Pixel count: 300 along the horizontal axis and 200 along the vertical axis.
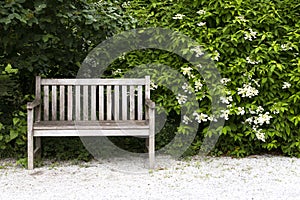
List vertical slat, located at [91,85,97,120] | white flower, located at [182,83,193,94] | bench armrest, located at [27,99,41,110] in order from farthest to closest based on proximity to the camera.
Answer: white flower, located at [182,83,193,94]
vertical slat, located at [91,85,97,120]
bench armrest, located at [27,99,41,110]

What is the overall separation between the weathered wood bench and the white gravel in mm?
284

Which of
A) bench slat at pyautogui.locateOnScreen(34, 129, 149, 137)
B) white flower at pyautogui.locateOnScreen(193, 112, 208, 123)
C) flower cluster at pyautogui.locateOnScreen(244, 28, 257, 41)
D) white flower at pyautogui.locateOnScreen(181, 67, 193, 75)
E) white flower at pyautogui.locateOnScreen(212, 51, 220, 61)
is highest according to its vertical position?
flower cluster at pyautogui.locateOnScreen(244, 28, 257, 41)

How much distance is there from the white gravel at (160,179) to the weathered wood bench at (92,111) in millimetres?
284

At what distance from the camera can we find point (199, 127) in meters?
5.59

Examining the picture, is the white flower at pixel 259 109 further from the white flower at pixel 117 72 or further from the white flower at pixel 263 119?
the white flower at pixel 117 72

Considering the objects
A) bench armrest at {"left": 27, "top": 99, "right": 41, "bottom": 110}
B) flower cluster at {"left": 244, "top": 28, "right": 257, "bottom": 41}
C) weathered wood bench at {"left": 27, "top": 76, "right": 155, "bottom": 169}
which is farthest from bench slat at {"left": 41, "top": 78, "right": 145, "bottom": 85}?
flower cluster at {"left": 244, "top": 28, "right": 257, "bottom": 41}

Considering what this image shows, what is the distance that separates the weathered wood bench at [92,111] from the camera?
463cm

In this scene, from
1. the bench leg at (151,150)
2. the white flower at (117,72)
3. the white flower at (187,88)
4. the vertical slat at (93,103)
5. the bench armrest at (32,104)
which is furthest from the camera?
the white flower at (117,72)

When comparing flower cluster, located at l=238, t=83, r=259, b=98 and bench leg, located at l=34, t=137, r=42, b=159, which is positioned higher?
flower cluster, located at l=238, t=83, r=259, b=98

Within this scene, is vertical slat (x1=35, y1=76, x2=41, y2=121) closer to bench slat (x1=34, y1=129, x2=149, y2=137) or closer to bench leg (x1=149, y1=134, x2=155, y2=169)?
bench slat (x1=34, y1=129, x2=149, y2=137)

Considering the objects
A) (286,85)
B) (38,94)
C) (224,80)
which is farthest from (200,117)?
(38,94)

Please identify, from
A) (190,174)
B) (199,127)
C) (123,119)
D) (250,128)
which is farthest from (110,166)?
(250,128)

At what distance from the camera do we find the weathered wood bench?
463 cm

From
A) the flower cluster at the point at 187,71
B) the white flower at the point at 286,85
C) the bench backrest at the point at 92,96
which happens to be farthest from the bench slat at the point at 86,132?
the white flower at the point at 286,85
